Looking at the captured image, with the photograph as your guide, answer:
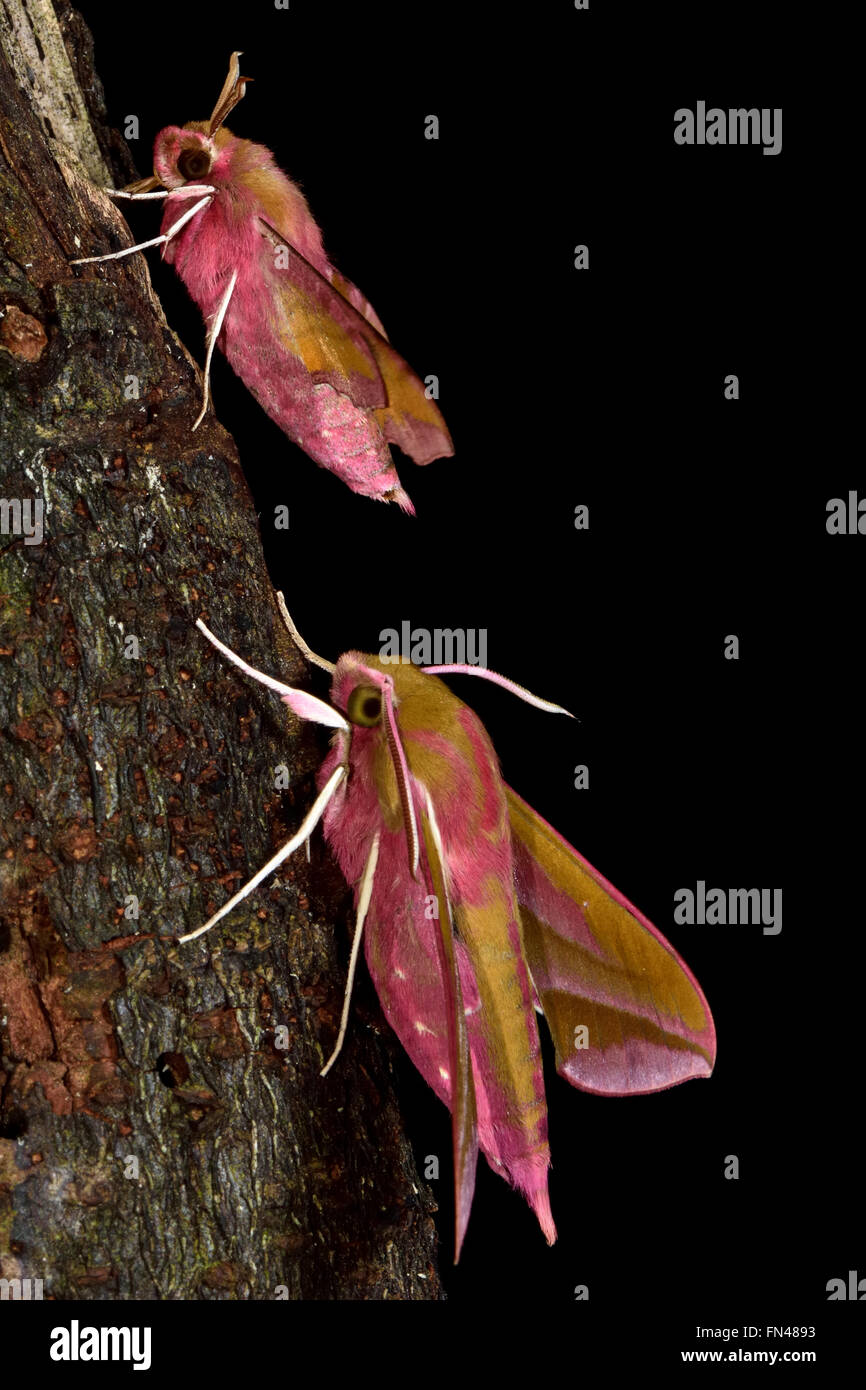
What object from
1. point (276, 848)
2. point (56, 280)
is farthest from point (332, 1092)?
point (56, 280)

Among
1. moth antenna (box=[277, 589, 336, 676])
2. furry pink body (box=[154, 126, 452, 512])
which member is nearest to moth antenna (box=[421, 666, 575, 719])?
moth antenna (box=[277, 589, 336, 676])

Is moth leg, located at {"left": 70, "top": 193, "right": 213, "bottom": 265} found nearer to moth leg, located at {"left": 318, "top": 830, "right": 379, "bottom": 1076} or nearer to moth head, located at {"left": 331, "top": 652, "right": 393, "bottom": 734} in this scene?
moth head, located at {"left": 331, "top": 652, "right": 393, "bottom": 734}

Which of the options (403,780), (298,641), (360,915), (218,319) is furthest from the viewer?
(218,319)

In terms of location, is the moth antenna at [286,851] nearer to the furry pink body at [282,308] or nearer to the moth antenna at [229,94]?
the furry pink body at [282,308]

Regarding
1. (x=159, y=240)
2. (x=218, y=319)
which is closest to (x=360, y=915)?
(x=218, y=319)

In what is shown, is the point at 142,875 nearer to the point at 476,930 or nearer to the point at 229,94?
the point at 476,930

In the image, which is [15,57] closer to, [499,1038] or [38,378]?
[38,378]

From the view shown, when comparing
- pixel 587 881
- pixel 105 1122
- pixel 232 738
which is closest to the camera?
pixel 105 1122
